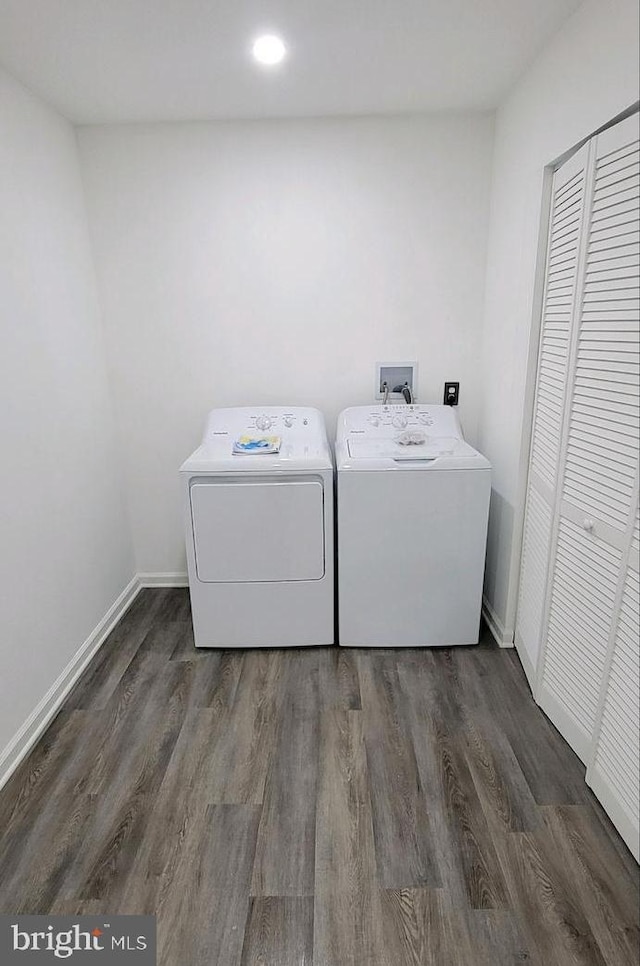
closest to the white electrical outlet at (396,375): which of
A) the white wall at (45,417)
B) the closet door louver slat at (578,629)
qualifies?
the closet door louver slat at (578,629)

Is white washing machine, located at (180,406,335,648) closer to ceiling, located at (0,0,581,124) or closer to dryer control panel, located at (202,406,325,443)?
dryer control panel, located at (202,406,325,443)

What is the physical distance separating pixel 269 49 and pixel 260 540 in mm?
1808

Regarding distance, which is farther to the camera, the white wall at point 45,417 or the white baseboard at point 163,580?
the white baseboard at point 163,580

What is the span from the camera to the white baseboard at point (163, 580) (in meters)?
3.03

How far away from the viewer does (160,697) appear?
212 cm

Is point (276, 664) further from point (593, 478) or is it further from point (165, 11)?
point (165, 11)

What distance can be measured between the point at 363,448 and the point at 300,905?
5.30 feet

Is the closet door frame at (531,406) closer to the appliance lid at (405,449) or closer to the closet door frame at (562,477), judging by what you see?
the closet door frame at (562,477)

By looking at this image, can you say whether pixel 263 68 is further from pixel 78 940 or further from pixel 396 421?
pixel 78 940

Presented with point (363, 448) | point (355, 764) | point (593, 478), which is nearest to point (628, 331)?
point (593, 478)

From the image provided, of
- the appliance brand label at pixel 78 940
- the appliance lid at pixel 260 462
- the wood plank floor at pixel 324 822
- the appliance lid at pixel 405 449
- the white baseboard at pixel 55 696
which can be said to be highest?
the appliance lid at pixel 405 449

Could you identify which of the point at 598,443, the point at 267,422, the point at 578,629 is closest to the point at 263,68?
the point at 267,422

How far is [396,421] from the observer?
8.16 ft

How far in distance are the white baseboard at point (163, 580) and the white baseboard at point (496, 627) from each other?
5.54 ft
